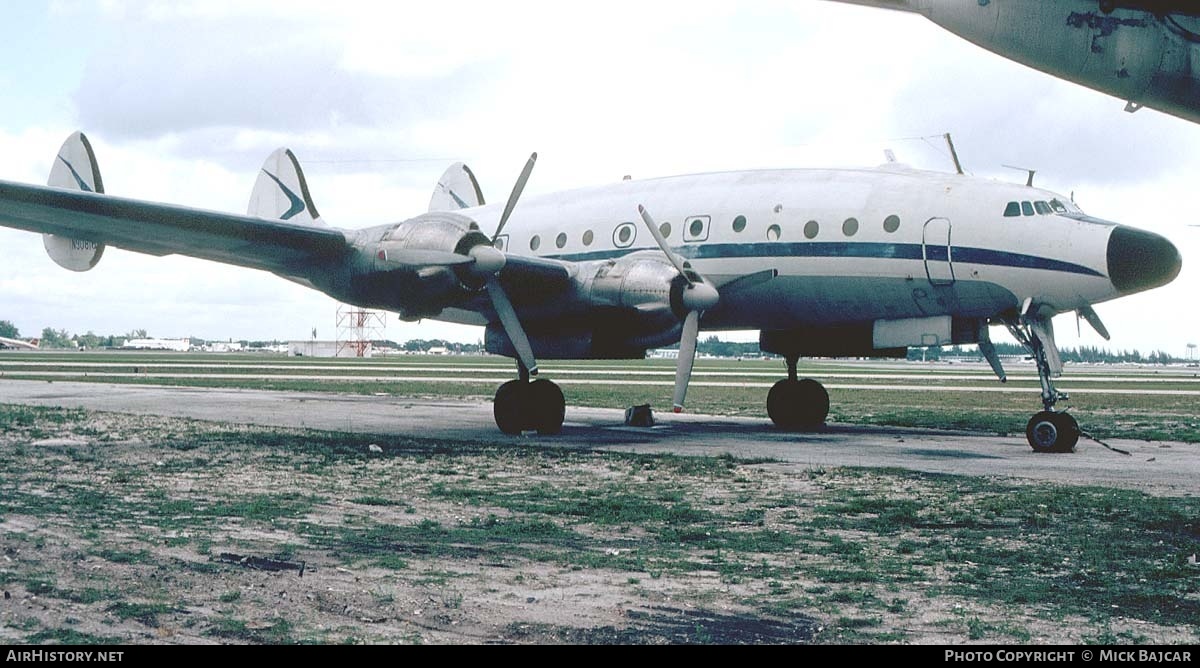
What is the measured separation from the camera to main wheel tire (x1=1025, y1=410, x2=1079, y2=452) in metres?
15.0

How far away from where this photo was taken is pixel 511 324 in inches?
645

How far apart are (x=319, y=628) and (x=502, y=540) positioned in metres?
2.80

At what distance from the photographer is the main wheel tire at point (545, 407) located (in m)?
17.2

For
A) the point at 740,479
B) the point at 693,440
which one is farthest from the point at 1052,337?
the point at 740,479

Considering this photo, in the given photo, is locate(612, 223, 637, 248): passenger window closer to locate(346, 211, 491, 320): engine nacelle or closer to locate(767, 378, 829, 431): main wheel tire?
locate(346, 211, 491, 320): engine nacelle

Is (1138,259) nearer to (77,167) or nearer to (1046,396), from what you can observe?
(1046,396)

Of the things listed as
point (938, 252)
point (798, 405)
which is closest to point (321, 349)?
point (798, 405)

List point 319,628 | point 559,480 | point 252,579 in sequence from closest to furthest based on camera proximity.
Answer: point 319,628 → point 252,579 → point 559,480

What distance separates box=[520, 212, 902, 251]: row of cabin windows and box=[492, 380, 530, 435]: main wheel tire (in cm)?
328

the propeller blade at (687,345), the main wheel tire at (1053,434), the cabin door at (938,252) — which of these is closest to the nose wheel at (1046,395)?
the main wheel tire at (1053,434)

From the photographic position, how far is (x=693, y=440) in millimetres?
16672

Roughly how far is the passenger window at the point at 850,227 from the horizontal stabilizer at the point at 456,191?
10.7 m

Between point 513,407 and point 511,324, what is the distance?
5.23 feet

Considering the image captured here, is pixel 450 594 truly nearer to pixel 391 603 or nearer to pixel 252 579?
pixel 391 603
